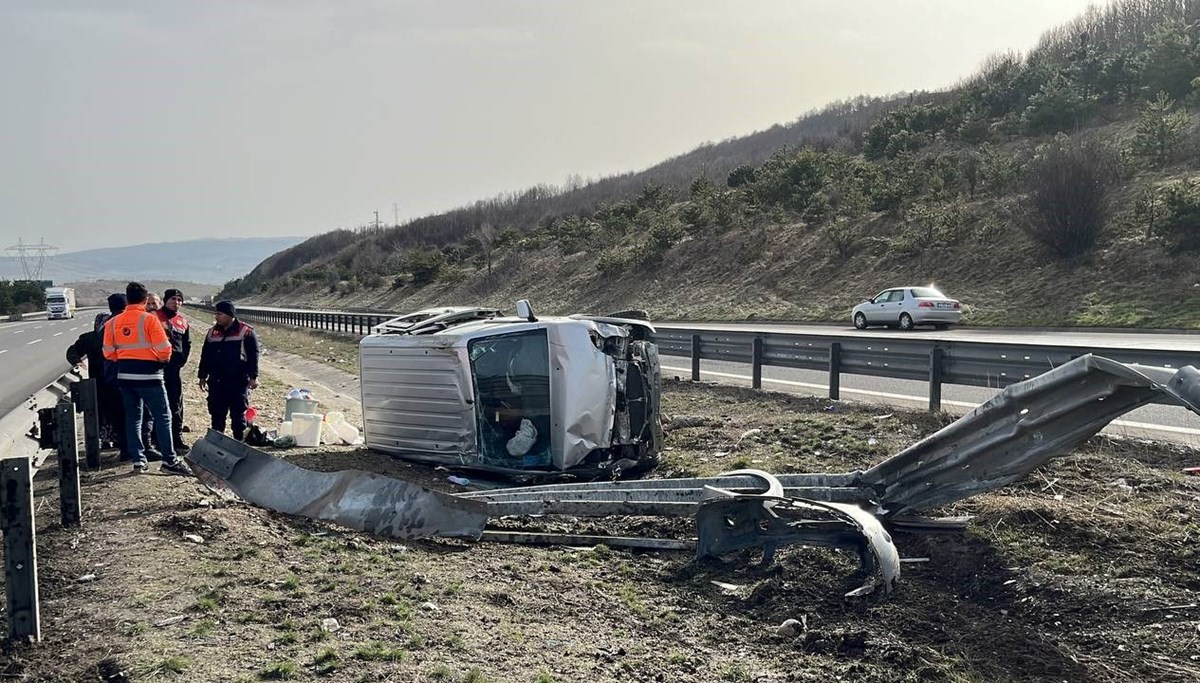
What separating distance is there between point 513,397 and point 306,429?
10.8ft

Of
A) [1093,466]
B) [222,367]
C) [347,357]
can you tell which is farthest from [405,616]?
[347,357]

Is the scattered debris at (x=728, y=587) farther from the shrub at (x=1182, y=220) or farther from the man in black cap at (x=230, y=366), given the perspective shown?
the shrub at (x=1182, y=220)

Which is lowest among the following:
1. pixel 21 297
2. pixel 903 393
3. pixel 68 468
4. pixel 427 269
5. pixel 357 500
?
pixel 21 297

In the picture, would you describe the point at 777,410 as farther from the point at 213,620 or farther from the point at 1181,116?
the point at 1181,116

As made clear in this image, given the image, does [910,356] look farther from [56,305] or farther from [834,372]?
[56,305]

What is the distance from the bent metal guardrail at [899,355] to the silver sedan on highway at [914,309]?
1065 cm

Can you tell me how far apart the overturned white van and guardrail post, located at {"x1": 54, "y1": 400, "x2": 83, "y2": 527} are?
3.08 metres

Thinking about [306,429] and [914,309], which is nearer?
[306,429]

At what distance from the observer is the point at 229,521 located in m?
6.41

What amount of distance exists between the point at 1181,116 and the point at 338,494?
3108 centimetres

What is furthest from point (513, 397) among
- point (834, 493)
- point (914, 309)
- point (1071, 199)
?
point (1071, 199)

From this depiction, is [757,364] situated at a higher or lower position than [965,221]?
lower

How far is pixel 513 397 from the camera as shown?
833 cm

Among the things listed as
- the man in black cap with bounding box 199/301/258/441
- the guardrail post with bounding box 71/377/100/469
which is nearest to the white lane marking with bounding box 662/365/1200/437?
the man in black cap with bounding box 199/301/258/441
